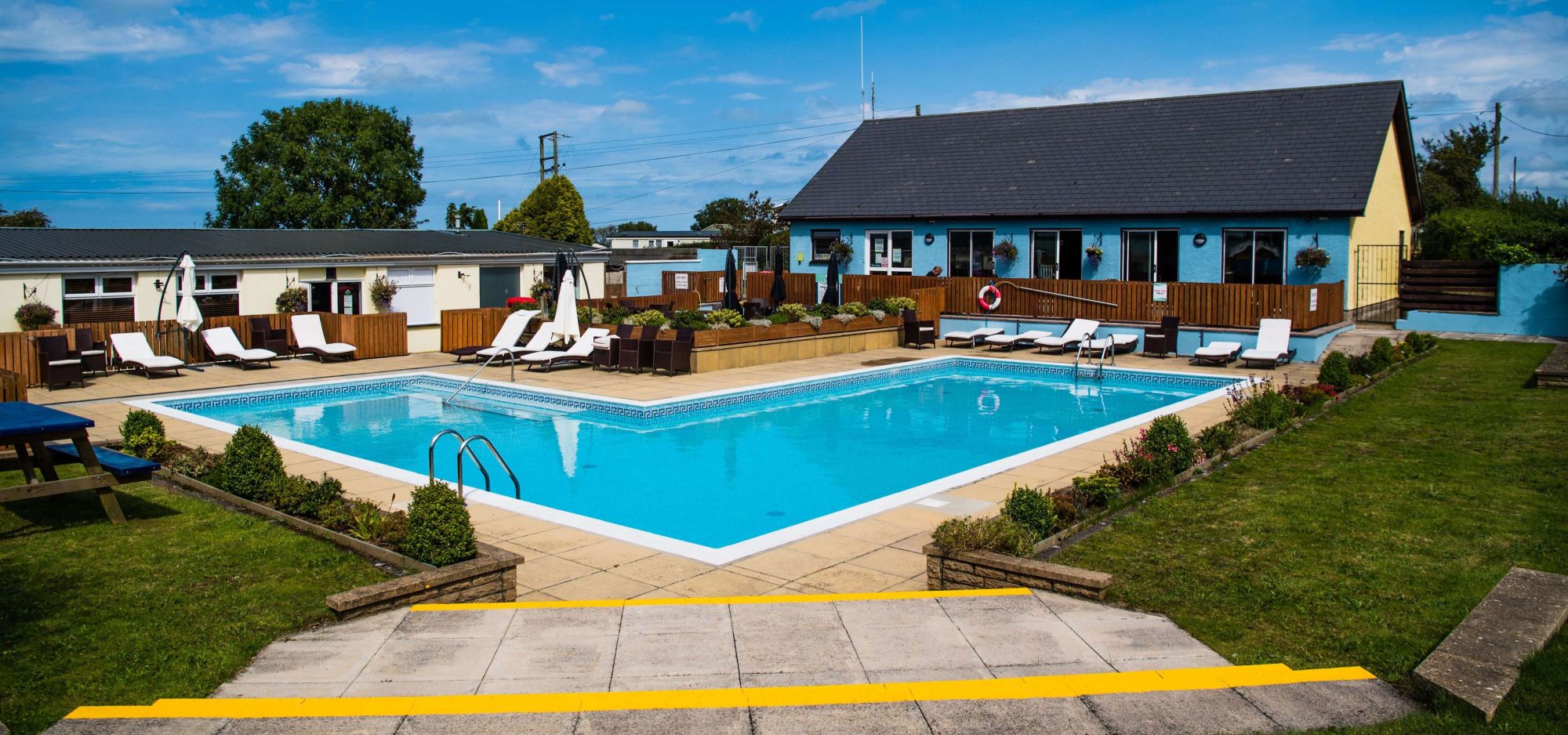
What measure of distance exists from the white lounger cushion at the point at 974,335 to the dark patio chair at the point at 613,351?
8.00 metres

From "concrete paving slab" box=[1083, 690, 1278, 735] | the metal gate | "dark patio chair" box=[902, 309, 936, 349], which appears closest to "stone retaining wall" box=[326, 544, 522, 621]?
"concrete paving slab" box=[1083, 690, 1278, 735]

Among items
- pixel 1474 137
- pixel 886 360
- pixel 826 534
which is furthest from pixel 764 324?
pixel 1474 137

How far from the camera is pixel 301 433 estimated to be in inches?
589

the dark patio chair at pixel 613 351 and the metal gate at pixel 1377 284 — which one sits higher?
the metal gate at pixel 1377 284

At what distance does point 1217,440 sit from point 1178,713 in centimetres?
748

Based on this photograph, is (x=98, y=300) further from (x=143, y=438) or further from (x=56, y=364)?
(x=143, y=438)

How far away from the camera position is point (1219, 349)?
20.8m

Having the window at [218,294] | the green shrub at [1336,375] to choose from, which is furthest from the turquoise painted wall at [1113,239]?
the window at [218,294]

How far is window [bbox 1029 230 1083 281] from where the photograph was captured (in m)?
27.7

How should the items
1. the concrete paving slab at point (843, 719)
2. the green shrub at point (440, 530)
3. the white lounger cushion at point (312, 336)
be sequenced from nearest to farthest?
the concrete paving slab at point (843, 719), the green shrub at point (440, 530), the white lounger cushion at point (312, 336)

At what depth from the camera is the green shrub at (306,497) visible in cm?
873

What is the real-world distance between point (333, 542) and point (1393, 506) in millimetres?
8624

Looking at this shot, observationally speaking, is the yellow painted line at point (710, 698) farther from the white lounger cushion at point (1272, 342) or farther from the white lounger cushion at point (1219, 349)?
the white lounger cushion at point (1219, 349)

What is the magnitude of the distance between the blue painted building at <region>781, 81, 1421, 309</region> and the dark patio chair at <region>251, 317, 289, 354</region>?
50.8ft
